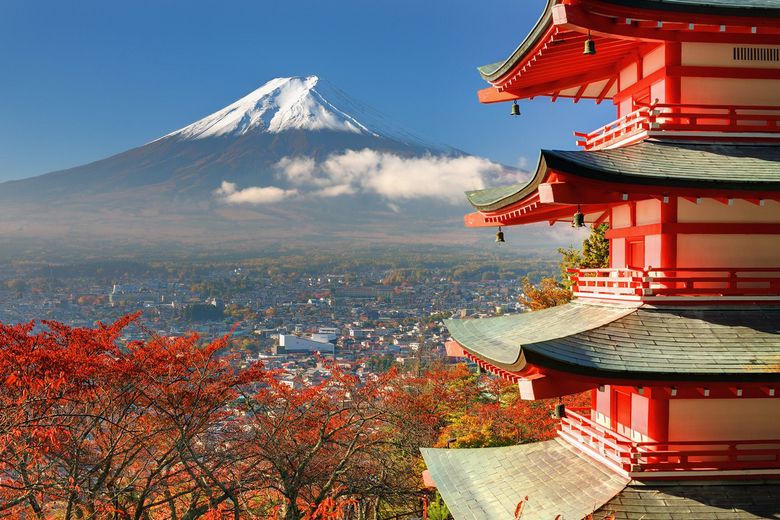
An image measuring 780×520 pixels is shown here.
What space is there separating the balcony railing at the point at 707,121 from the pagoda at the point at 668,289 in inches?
0.6

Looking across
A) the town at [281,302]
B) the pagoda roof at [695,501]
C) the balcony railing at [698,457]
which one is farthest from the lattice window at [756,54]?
the town at [281,302]

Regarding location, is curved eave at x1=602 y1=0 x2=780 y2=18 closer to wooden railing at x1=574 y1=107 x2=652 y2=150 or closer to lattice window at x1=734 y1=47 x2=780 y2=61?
lattice window at x1=734 y1=47 x2=780 y2=61

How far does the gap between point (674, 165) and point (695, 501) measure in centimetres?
353

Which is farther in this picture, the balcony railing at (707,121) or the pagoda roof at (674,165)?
the balcony railing at (707,121)

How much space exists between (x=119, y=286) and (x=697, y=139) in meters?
95.3

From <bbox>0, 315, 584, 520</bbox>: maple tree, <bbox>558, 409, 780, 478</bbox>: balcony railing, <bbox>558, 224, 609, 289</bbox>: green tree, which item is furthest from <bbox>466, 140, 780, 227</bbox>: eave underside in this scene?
<bbox>558, 224, 609, 289</bbox>: green tree

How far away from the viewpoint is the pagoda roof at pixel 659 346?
6.61 meters

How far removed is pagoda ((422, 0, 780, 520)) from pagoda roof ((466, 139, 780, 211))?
0.08ft

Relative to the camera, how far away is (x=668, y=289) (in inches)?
301

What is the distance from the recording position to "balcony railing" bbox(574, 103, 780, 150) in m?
7.91

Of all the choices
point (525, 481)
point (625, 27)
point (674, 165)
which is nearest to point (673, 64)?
point (625, 27)

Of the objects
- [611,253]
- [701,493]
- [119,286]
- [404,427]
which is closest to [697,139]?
[611,253]

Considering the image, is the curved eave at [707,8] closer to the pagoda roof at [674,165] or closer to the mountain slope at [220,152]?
the pagoda roof at [674,165]

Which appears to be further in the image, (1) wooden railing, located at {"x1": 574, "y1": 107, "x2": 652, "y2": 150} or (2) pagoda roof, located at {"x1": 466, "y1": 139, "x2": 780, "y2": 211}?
(1) wooden railing, located at {"x1": 574, "y1": 107, "x2": 652, "y2": 150}
